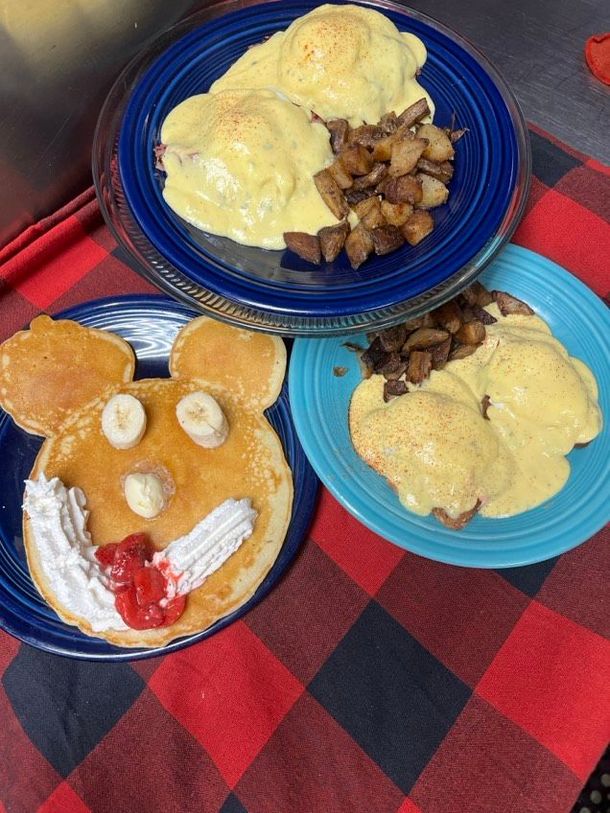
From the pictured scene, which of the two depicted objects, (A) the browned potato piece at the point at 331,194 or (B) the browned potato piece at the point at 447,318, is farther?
(B) the browned potato piece at the point at 447,318

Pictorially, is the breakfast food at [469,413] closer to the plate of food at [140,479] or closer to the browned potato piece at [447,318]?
the browned potato piece at [447,318]

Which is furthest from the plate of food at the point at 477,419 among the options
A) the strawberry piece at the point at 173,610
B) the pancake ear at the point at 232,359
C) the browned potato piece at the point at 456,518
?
the strawberry piece at the point at 173,610

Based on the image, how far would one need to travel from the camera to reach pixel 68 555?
5.00 ft

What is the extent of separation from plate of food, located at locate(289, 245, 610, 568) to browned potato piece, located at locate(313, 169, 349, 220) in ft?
1.16

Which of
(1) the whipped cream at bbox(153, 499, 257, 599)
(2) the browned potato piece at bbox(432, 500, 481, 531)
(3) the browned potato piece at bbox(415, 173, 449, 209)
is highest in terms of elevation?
(3) the browned potato piece at bbox(415, 173, 449, 209)

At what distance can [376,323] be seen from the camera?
1.35m

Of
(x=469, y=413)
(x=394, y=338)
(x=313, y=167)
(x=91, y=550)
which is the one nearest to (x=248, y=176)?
(x=313, y=167)

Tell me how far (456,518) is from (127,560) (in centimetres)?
83

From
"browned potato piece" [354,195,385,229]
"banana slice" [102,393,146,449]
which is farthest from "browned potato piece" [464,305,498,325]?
"banana slice" [102,393,146,449]

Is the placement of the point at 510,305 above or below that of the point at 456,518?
above

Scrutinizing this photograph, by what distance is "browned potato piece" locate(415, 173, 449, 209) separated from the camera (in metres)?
1.46

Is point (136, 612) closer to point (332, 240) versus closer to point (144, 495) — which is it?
point (144, 495)

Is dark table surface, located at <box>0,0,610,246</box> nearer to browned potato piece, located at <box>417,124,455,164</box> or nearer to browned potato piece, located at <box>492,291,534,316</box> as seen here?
browned potato piece, located at <box>492,291,534,316</box>

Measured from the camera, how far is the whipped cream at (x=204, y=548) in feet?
5.05
